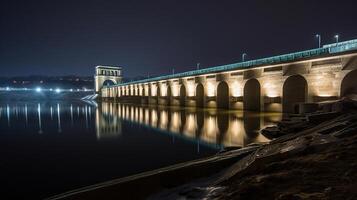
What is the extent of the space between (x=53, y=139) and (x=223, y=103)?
25418mm

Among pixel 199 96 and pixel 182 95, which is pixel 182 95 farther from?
pixel 199 96

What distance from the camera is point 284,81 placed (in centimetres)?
2462

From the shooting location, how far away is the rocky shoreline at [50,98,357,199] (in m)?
3.81

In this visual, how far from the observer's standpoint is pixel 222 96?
1389 inches

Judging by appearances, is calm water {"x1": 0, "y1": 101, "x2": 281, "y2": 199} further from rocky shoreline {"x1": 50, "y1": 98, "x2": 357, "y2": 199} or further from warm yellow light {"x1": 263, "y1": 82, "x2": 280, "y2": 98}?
warm yellow light {"x1": 263, "y1": 82, "x2": 280, "y2": 98}

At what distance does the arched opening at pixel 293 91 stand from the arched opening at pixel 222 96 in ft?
34.1

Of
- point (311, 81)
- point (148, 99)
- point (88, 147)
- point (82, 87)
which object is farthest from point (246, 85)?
point (82, 87)

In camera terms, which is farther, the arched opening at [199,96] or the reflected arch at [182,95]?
the reflected arch at [182,95]

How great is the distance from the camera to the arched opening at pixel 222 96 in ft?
114

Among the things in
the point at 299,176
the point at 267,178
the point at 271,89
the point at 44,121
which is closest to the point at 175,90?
the point at 271,89

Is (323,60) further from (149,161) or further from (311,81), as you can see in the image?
(149,161)

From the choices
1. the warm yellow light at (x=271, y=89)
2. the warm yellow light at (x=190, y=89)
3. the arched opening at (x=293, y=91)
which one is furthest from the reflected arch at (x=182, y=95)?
the arched opening at (x=293, y=91)

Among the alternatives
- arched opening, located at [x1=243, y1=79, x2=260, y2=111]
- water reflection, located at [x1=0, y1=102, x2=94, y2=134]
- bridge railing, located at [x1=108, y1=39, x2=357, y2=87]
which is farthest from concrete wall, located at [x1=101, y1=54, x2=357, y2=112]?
water reflection, located at [x1=0, y1=102, x2=94, y2=134]

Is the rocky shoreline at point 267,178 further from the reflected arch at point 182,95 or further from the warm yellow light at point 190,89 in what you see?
the reflected arch at point 182,95
